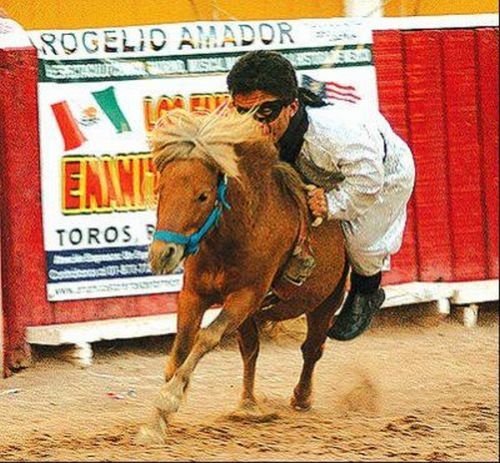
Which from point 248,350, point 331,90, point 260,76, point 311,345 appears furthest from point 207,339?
point 331,90

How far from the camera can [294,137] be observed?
22.8 feet

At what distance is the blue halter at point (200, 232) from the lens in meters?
6.00

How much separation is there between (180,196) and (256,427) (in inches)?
52.7

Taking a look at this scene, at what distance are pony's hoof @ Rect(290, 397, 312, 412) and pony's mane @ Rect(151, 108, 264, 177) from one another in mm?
1771

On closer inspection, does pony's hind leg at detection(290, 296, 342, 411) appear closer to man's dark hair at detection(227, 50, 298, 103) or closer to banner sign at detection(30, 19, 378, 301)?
man's dark hair at detection(227, 50, 298, 103)

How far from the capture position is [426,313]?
1079 centimetres

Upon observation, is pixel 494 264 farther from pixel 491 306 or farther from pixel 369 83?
pixel 369 83

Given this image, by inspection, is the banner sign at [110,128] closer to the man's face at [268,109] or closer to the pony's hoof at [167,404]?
the man's face at [268,109]

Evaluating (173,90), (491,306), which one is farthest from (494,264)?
(173,90)

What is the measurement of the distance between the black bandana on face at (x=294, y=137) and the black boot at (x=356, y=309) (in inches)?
38.6

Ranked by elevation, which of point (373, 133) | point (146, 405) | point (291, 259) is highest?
point (373, 133)

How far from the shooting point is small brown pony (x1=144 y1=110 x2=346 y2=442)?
6.12m

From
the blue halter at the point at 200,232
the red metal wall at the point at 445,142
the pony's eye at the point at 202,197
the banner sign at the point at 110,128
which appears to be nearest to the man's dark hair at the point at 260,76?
the blue halter at the point at 200,232

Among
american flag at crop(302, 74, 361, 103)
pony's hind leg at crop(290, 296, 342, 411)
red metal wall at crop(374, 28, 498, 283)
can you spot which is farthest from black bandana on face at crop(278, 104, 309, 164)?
red metal wall at crop(374, 28, 498, 283)
